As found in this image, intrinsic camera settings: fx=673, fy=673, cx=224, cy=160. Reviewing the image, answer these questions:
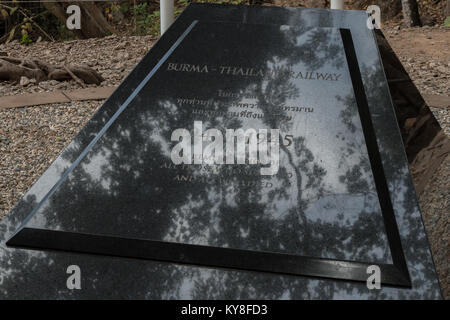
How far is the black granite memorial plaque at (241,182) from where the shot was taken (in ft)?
7.73

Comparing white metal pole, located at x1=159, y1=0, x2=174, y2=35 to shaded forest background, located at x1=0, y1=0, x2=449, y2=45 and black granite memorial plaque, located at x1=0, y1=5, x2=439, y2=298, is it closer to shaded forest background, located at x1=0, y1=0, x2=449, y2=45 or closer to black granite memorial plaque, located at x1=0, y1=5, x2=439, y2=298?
black granite memorial plaque, located at x1=0, y1=5, x2=439, y2=298

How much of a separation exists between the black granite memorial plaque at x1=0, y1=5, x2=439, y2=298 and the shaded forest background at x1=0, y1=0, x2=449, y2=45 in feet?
16.1

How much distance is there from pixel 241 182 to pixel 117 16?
21.9 feet

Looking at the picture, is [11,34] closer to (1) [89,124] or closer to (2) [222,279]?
(1) [89,124]

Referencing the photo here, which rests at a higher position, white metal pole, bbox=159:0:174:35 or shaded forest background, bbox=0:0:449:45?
shaded forest background, bbox=0:0:449:45

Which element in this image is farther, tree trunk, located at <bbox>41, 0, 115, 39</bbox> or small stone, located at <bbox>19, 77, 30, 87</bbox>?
tree trunk, located at <bbox>41, 0, 115, 39</bbox>

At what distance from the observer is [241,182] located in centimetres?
259

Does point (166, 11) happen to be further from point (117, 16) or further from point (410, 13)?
point (117, 16)

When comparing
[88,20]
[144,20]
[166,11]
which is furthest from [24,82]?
[144,20]

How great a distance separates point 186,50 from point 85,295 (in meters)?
1.27

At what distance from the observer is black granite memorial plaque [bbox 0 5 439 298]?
2355 mm

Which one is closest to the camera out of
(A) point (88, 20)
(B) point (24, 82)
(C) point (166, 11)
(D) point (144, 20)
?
(C) point (166, 11)

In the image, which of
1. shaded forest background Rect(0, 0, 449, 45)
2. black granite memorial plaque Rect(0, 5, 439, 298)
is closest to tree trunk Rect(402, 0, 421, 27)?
shaded forest background Rect(0, 0, 449, 45)

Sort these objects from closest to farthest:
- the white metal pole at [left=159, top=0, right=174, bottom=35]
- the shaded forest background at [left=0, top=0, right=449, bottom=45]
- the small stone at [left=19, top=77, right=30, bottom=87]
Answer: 1. the white metal pole at [left=159, top=0, right=174, bottom=35]
2. the small stone at [left=19, top=77, right=30, bottom=87]
3. the shaded forest background at [left=0, top=0, right=449, bottom=45]
